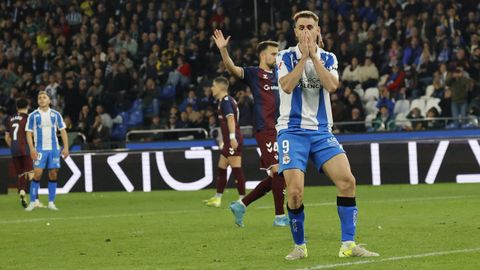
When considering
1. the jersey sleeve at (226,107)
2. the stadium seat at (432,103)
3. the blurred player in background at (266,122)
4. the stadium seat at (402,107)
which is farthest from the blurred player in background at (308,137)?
the stadium seat at (402,107)

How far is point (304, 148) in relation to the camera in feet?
32.2

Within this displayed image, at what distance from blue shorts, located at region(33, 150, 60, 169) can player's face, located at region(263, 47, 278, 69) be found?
6.92 meters

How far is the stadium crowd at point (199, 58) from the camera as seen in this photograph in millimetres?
25984

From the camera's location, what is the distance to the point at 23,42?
34.0 meters

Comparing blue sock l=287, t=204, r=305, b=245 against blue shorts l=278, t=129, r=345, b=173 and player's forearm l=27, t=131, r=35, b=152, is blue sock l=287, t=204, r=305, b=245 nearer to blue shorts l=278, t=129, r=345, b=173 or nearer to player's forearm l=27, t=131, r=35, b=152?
blue shorts l=278, t=129, r=345, b=173

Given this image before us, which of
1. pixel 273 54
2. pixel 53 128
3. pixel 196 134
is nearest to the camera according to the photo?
pixel 273 54

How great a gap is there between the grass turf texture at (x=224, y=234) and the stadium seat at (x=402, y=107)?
549cm

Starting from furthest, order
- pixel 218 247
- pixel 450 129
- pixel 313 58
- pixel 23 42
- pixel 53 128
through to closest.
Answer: pixel 23 42, pixel 450 129, pixel 53 128, pixel 218 247, pixel 313 58

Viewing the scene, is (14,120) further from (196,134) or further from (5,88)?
(5,88)

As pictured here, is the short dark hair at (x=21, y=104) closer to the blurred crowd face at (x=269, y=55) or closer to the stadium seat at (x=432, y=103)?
the blurred crowd face at (x=269, y=55)

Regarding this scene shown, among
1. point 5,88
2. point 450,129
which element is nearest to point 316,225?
point 450,129

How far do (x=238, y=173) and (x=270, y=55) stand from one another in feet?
17.7

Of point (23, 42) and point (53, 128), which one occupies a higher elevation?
point (23, 42)

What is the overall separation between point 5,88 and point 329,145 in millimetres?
23594
